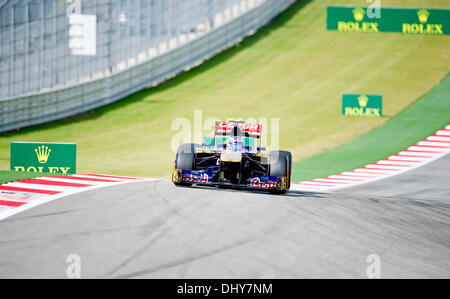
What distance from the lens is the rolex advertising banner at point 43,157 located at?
15609mm

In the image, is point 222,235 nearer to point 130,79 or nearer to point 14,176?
point 14,176

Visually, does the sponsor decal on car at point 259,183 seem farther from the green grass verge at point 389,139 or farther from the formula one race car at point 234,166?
the green grass verge at point 389,139

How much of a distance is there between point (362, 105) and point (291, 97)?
11.5 feet

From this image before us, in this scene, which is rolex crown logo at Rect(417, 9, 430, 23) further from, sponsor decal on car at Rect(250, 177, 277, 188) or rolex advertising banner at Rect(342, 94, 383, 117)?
sponsor decal on car at Rect(250, 177, 277, 188)

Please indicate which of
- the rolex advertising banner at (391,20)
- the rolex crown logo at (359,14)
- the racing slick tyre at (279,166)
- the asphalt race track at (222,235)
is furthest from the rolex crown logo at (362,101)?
the racing slick tyre at (279,166)

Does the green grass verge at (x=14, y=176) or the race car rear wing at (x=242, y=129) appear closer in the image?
the green grass verge at (x=14, y=176)

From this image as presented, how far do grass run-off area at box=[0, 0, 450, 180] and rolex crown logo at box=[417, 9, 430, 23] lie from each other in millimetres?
2913

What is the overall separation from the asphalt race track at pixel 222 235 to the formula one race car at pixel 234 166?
0.29m

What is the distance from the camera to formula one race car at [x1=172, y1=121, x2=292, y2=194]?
1249 centimetres

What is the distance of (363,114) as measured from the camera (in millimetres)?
28281

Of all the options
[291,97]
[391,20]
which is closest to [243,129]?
[291,97]

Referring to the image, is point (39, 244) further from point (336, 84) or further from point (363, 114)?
point (336, 84)

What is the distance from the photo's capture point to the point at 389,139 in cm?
2486

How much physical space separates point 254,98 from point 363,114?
17.2ft
